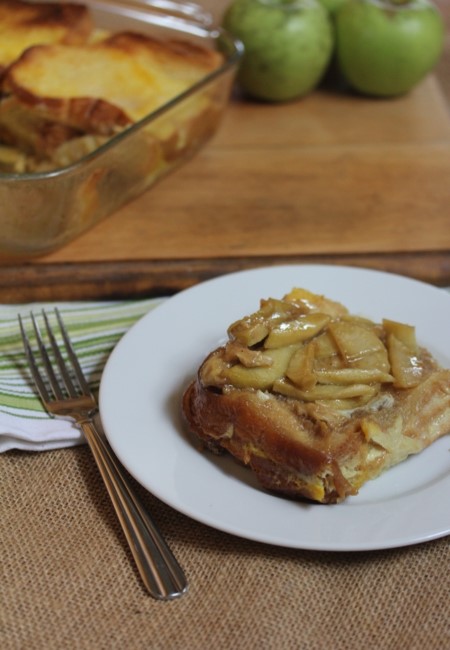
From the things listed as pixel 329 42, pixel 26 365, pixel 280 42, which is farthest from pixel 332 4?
pixel 26 365

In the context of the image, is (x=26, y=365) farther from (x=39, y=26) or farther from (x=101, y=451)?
(x=39, y=26)

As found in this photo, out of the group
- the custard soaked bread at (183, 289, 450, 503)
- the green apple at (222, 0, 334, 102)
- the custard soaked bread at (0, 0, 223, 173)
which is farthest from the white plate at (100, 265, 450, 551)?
the green apple at (222, 0, 334, 102)

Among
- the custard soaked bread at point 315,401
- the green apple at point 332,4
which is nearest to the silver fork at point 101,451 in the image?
the custard soaked bread at point 315,401

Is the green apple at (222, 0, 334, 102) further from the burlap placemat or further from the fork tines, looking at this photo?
the burlap placemat

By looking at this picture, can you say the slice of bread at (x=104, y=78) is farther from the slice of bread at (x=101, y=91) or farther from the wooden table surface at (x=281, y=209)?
the wooden table surface at (x=281, y=209)

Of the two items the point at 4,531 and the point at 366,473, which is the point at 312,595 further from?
the point at 4,531

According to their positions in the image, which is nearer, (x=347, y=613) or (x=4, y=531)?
(x=347, y=613)

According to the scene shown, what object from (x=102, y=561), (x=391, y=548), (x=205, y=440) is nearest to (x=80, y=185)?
(x=205, y=440)
